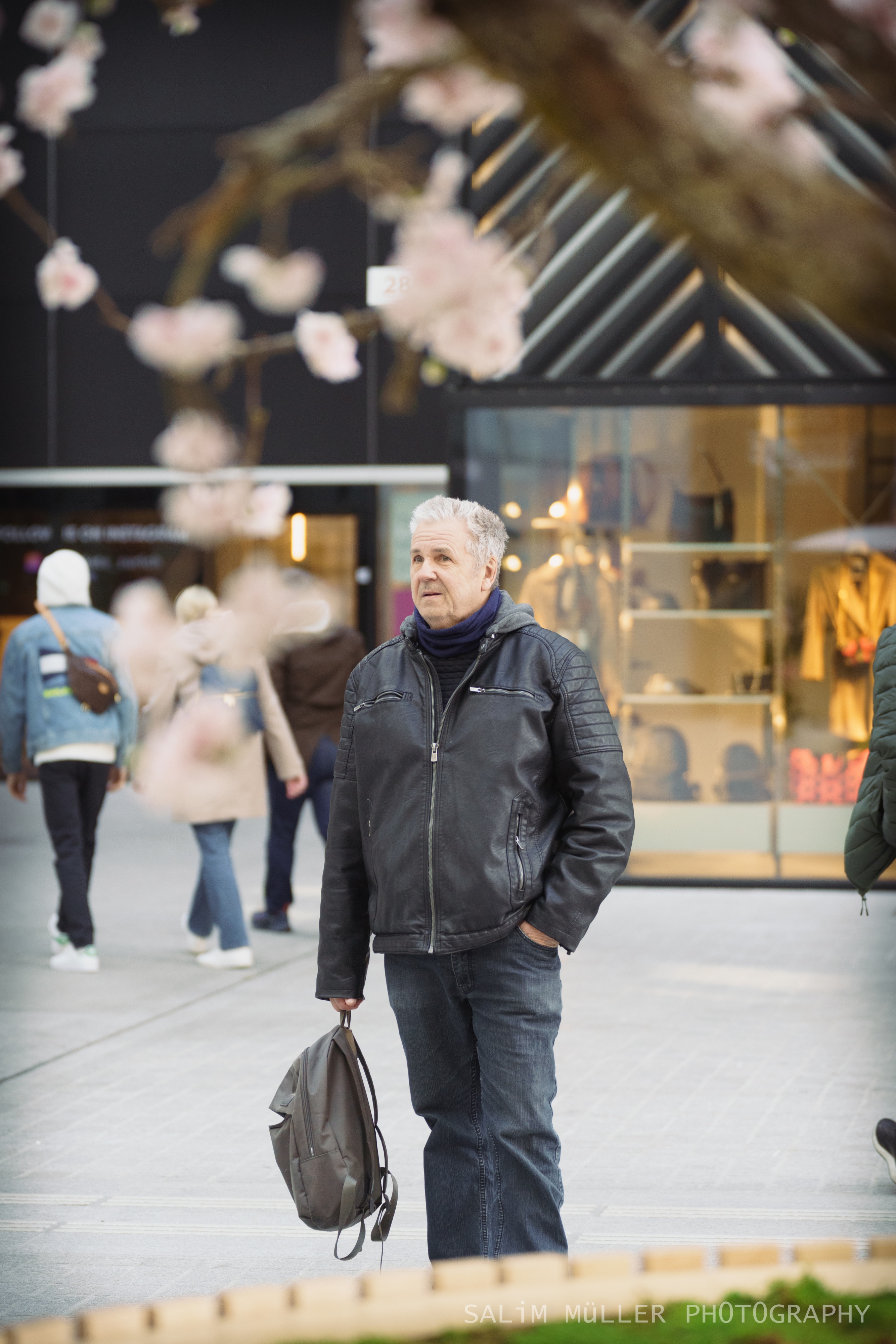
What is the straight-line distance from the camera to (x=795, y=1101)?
6281mm

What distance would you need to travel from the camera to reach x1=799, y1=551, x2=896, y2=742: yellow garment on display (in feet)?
39.9

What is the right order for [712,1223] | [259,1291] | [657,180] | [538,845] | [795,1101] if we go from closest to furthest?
1. [657,180]
2. [259,1291]
3. [538,845]
4. [712,1223]
5. [795,1101]

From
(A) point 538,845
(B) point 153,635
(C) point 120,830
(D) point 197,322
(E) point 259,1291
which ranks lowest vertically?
(C) point 120,830

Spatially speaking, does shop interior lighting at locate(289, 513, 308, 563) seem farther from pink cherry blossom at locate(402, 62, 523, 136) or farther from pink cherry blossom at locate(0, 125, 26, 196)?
pink cherry blossom at locate(402, 62, 523, 136)

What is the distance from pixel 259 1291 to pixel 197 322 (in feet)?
4.77

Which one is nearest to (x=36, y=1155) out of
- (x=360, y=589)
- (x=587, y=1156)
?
(x=587, y=1156)

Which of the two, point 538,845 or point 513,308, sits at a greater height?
point 513,308

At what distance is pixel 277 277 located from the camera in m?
2.49

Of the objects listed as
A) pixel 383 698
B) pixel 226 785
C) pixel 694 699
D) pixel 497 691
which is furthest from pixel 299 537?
pixel 497 691

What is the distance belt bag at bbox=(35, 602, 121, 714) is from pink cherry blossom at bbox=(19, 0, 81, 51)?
19.5 feet

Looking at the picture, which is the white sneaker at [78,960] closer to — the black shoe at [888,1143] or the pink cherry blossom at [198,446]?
the black shoe at [888,1143]

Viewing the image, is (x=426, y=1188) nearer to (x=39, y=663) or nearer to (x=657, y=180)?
(x=657, y=180)

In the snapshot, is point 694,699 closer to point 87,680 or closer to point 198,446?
point 87,680
